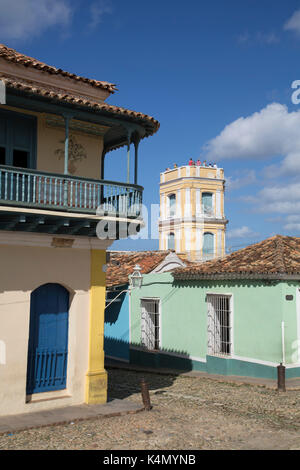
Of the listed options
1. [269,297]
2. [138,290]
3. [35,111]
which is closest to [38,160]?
[35,111]

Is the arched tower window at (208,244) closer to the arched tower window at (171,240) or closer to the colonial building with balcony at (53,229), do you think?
the arched tower window at (171,240)

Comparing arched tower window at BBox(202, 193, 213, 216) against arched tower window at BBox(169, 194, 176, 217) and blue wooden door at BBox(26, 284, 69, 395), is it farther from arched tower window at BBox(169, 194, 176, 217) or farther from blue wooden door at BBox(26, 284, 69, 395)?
blue wooden door at BBox(26, 284, 69, 395)

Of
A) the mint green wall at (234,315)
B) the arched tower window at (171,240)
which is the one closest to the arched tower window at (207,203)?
the arched tower window at (171,240)

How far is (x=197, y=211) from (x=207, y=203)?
128cm

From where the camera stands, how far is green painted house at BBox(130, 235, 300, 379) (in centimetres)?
1338

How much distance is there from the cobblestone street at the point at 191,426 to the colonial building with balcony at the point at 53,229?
4.51ft

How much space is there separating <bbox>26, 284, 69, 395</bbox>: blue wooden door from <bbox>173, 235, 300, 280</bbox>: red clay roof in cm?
585

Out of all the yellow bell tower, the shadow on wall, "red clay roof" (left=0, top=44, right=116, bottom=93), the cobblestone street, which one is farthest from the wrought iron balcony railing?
the yellow bell tower

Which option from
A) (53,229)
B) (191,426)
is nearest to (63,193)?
(53,229)

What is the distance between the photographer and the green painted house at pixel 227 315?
527 inches

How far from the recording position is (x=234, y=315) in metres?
14.7

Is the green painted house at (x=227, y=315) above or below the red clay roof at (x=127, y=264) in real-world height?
below

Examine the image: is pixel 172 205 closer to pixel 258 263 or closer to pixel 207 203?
pixel 207 203

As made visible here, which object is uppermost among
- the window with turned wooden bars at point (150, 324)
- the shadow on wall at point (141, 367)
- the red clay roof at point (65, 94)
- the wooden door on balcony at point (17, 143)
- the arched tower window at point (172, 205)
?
the arched tower window at point (172, 205)
